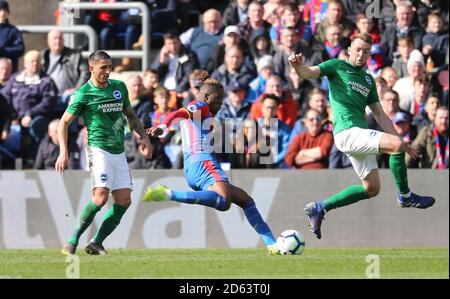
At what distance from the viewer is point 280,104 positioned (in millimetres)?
19234

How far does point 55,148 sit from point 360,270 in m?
6.48

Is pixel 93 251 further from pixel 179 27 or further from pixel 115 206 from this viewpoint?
pixel 179 27

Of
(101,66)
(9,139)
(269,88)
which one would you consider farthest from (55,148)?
(101,66)

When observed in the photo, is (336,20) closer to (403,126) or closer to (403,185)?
(403,126)

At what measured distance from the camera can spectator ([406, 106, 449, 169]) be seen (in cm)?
1884

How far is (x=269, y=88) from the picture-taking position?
19.4 m

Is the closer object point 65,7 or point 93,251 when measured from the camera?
point 93,251

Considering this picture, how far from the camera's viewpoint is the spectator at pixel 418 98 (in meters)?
19.5

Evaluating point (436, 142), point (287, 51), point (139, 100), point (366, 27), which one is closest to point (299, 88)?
point (287, 51)

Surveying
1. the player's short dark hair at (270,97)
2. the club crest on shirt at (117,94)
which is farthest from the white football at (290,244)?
the player's short dark hair at (270,97)

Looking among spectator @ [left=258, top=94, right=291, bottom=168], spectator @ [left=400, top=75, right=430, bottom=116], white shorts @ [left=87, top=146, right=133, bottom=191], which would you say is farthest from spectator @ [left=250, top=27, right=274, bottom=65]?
white shorts @ [left=87, top=146, right=133, bottom=191]

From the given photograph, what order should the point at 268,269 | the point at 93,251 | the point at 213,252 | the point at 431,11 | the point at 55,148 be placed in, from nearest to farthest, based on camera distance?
1. the point at 268,269
2. the point at 93,251
3. the point at 213,252
4. the point at 55,148
5. the point at 431,11

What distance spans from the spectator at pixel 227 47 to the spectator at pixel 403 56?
7.40 feet

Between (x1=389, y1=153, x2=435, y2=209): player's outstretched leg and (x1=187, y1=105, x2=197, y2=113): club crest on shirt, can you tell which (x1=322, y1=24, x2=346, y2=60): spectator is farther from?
(x1=187, y1=105, x2=197, y2=113): club crest on shirt
